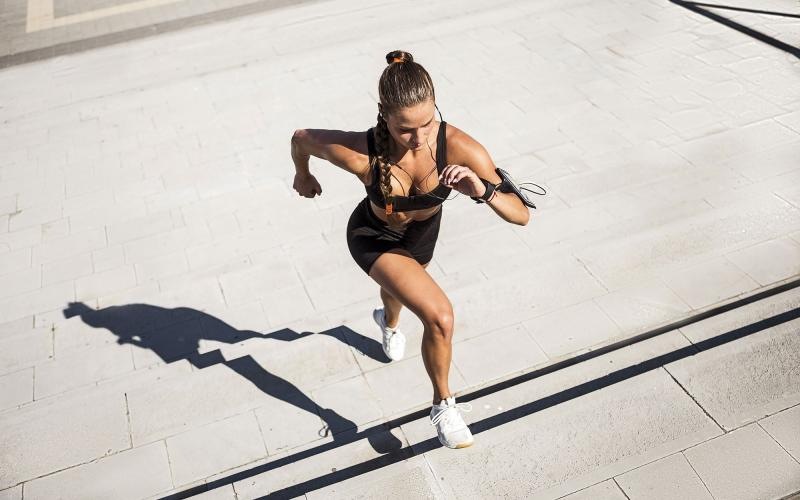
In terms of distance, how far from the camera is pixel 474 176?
315 cm

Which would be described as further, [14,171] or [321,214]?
[14,171]

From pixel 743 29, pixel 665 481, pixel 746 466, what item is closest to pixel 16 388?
pixel 665 481

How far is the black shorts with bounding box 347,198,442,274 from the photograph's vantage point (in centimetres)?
385

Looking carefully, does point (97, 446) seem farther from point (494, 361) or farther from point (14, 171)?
point (14, 171)

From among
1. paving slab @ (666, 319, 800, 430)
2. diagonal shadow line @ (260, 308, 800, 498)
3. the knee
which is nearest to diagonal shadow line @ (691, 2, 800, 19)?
diagonal shadow line @ (260, 308, 800, 498)

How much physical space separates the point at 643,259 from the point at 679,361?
4.10 ft

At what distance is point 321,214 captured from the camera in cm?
649

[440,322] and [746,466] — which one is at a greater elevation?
[440,322]

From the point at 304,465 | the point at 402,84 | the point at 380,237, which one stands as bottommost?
the point at 304,465

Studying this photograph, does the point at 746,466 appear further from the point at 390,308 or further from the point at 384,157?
the point at 384,157

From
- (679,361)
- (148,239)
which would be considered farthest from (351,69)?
(679,361)

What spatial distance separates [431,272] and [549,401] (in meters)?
1.72

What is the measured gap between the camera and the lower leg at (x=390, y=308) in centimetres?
438

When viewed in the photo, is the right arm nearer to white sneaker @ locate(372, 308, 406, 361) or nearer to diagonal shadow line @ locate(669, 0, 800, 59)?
white sneaker @ locate(372, 308, 406, 361)
